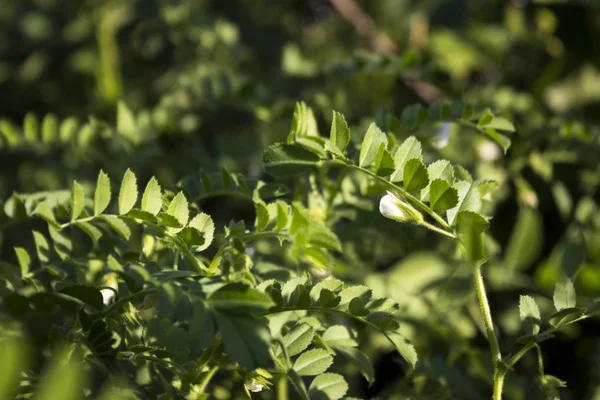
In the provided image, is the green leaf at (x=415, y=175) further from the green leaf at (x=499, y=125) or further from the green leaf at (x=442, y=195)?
A: the green leaf at (x=499, y=125)

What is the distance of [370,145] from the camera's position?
82 cm

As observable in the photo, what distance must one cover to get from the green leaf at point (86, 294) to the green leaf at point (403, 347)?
309 mm

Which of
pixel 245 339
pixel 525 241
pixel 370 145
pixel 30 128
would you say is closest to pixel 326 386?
pixel 245 339

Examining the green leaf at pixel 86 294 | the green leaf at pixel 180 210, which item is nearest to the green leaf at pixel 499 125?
the green leaf at pixel 180 210

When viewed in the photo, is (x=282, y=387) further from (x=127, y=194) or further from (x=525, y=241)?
(x=525, y=241)

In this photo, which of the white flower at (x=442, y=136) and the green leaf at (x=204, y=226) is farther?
the white flower at (x=442, y=136)

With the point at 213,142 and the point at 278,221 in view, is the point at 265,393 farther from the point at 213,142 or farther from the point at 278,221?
the point at 213,142

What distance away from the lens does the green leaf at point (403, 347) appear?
0.77 m

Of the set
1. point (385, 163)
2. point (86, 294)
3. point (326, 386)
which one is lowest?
point (326, 386)

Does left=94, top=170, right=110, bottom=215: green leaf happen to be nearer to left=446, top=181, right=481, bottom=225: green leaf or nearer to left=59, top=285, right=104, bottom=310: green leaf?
left=59, top=285, right=104, bottom=310: green leaf

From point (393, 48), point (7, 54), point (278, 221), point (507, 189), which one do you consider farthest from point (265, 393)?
point (7, 54)

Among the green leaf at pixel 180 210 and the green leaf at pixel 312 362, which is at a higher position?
the green leaf at pixel 180 210

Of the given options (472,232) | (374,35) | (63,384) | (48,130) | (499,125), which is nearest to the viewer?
(63,384)

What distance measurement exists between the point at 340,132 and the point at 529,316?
0.29 metres
